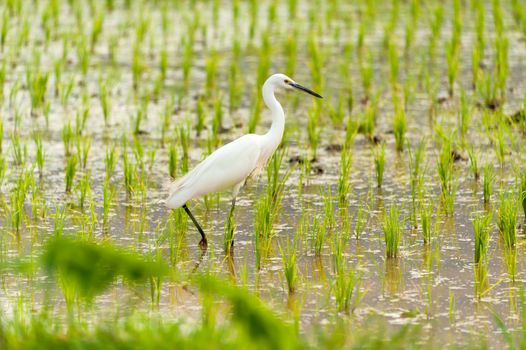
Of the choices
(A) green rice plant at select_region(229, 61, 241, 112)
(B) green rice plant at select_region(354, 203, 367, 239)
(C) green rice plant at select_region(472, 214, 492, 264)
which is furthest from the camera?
(A) green rice plant at select_region(229, 61, 241, 112)

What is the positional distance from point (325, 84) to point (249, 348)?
832 centimetres

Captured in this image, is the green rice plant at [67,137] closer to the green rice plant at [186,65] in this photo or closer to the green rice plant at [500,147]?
the green rice plant at [186,65]

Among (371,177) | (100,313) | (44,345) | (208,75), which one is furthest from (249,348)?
(208,75)

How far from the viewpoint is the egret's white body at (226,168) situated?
18.5 feet

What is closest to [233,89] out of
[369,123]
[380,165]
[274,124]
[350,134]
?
[369,123]

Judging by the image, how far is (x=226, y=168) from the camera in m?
5.73

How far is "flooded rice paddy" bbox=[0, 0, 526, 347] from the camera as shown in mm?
4785

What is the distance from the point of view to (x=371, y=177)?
289 inches

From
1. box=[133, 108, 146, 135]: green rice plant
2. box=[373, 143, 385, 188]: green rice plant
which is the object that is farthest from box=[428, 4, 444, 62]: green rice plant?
box=[373, 143, 385, 188]: green rice plant

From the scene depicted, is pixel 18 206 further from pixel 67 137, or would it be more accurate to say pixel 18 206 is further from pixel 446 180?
pixel 446 180

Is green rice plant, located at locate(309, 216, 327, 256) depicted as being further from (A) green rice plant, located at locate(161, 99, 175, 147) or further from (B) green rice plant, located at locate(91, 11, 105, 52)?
(B) green rice plant, located at locate(91, 11, 105, 52)

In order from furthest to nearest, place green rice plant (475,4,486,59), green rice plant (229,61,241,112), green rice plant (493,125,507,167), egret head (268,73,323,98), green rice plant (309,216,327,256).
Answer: green rice plant (475,4,486,59)
green rice plant (229,61,241,112)
green rice plant (493,125,507,167)
egret head (268,73,323,98)
green rice plant (309,216,327,256)

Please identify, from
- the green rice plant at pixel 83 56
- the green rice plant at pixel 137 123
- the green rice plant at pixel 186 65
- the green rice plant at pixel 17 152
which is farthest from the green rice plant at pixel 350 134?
the green rice plant at pixel 83 56

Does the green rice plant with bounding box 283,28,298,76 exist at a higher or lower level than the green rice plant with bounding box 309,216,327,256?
higher
